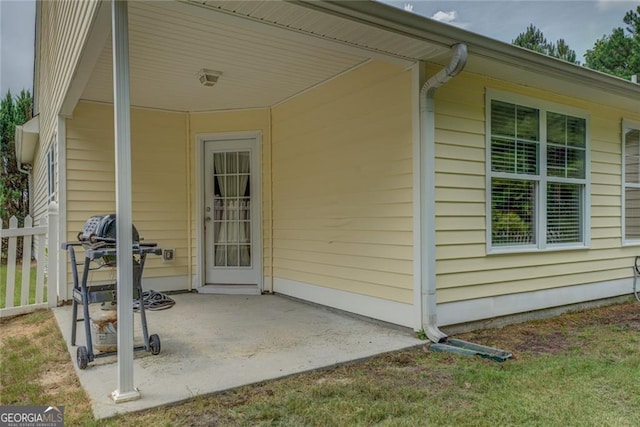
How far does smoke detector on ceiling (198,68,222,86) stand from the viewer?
13.9 ft

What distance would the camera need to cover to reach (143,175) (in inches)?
218

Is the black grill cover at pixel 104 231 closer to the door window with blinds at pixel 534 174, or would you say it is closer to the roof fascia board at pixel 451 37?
the roof fascia board at pixel 451 37

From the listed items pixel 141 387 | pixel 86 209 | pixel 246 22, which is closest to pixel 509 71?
pixel 246 22

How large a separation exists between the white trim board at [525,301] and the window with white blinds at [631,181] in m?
0.66

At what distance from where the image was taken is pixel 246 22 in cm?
280

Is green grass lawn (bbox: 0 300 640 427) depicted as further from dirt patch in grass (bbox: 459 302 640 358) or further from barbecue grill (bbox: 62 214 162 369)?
barbecue grill (bbox: 62 214 162 369)

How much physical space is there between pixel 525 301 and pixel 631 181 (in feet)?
8.91

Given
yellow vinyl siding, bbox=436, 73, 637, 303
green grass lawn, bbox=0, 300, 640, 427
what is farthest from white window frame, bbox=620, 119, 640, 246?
green grass lawn, bbox=0, 300, 640, 427

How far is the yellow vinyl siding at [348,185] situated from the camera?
3820mm

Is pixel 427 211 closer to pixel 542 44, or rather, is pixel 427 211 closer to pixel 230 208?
pixel 230 208

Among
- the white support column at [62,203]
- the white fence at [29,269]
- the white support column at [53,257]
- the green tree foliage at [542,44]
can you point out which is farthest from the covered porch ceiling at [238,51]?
the green tree foliage at [542,44]

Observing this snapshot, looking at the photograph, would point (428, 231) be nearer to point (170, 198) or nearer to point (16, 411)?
point (16, 411)

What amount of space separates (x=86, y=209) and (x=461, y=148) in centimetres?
428

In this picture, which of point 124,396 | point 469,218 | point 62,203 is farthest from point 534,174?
point 62,203
